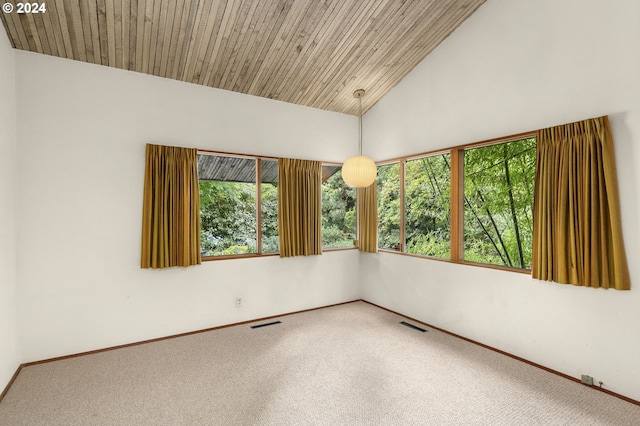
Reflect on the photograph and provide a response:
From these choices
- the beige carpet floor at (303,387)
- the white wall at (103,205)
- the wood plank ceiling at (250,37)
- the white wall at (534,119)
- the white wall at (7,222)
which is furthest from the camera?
the white wall at (103,205)

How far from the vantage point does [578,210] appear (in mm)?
2729

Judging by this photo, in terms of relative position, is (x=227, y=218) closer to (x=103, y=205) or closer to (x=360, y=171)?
(x=103, y=205)

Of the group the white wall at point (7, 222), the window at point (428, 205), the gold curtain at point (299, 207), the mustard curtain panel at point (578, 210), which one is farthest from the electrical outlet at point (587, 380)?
the white wall at point (7, 222)

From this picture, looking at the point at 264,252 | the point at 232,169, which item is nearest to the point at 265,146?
Result: the point at 232,169

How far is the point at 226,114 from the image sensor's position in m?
4.12

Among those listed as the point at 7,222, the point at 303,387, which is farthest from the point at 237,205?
the point at 303,387

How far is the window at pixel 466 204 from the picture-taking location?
3.35 meters

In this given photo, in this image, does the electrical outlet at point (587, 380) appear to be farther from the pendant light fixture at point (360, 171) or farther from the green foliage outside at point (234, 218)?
the green foliage outside at point (234, 218)

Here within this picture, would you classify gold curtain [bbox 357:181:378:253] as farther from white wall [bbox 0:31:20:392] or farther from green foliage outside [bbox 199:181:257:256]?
white wall [bbox 0:31:20:392]

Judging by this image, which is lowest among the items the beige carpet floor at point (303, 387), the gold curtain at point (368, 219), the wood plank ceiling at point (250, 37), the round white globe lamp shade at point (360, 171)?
the beige carpet floor at point (303, 387)

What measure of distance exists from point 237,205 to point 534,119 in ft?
11.5

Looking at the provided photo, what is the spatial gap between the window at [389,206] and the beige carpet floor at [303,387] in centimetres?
156

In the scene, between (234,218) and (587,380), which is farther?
(234,218)

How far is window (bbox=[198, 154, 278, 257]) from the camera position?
402 cm
